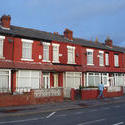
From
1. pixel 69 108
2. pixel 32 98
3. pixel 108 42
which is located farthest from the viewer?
pixel 108 42

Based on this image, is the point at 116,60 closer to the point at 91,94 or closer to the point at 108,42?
the point at 108,42

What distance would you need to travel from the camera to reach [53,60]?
2189 cm

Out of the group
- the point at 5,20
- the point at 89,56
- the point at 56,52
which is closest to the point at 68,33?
the point at 56,52

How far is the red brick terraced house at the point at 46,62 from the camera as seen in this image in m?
18.3

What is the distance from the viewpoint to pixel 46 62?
21.2m

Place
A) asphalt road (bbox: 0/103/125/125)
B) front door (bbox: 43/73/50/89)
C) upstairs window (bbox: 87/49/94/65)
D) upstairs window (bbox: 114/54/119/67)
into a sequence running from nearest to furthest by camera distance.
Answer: asphalt road (bbox: 0/103/125/125) < front door (bbox: 43/73/50/89) < upstairs window (bbox: 87/49/94/65) < upstairs window (bbox: 114/54/119/67)

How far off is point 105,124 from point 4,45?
12844mm

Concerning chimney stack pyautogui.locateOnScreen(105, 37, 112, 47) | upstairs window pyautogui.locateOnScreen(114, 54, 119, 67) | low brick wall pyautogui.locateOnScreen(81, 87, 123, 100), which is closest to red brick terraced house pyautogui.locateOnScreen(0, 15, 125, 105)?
upstairs window pyautogui.locateOnScreen(114, 54, 119, 67)

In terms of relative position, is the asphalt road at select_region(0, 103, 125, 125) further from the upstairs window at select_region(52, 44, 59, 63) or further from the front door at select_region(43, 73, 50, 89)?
the upstairs window at select_region(52, 44, 59, 63)

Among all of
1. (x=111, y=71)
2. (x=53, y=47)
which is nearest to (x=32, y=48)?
(x=53, y=47)

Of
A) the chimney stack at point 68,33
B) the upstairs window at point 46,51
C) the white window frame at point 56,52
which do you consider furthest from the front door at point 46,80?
the chimney stack at point 68,33

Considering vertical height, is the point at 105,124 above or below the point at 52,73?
below

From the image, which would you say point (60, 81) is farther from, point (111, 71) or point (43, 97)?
Answer: point (111, 71)

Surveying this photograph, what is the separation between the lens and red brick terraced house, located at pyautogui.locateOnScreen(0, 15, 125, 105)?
60.0 ft
